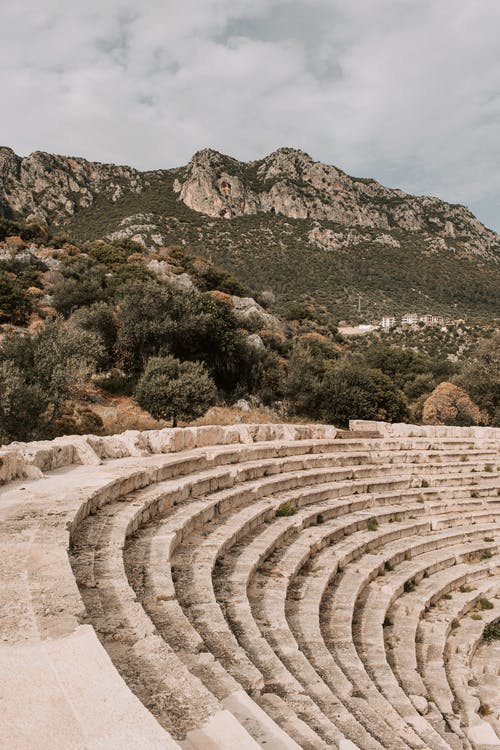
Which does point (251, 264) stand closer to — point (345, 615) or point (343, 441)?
Result: point (343, 441)

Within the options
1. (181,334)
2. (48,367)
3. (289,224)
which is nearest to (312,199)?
(289,224)

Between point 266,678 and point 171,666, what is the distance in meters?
1.41

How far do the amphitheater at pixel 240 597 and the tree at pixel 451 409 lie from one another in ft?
62.5

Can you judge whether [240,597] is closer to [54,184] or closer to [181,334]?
[181,334]

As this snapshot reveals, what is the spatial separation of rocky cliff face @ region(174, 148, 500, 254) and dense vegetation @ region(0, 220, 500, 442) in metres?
45.9

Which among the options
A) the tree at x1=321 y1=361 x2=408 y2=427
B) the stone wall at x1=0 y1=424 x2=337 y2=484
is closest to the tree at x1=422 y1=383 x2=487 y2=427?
the tree at x1=321 y1=361 x2=408 y2=427

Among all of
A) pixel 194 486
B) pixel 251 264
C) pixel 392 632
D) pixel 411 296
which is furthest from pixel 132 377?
pixel 411 296

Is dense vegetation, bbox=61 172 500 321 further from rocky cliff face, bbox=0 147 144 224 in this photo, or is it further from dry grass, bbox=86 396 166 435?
dry grass, bbox=86 396 166 435

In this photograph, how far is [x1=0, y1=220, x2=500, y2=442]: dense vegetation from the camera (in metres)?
19.5

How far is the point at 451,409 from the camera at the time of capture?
33.8 m

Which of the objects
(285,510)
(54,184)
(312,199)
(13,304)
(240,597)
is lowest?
(240,597)

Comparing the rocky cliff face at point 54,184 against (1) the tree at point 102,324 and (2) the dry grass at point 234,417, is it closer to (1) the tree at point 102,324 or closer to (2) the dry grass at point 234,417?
(1) the tree at point 102,324

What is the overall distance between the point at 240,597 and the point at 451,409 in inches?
1208

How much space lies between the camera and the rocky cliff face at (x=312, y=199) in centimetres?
9431
